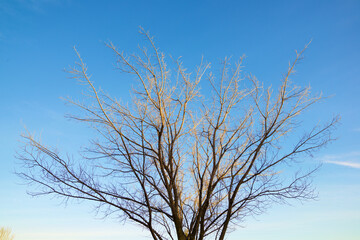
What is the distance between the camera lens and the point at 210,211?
641 centimetres

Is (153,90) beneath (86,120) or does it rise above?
above

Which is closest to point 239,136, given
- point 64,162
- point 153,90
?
point 153,90

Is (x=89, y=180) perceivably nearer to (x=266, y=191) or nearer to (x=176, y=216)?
(x=176, y=216)

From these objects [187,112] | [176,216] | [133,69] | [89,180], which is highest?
[133,69]

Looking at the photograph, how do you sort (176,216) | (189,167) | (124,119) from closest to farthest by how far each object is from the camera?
(176,216)
(124,119)
(189,167)

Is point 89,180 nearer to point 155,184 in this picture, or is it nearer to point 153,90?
point 155,184

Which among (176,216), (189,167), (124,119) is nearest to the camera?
(176,216)

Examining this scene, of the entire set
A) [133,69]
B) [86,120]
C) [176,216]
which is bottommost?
[176,216]

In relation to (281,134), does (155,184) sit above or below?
below

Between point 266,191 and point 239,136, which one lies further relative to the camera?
point 239,136

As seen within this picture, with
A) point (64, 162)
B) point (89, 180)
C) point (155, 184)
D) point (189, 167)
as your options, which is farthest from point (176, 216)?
point (64, 162)

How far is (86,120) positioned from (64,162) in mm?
1048

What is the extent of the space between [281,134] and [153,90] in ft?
10.1

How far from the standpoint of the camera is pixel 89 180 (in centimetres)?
616
